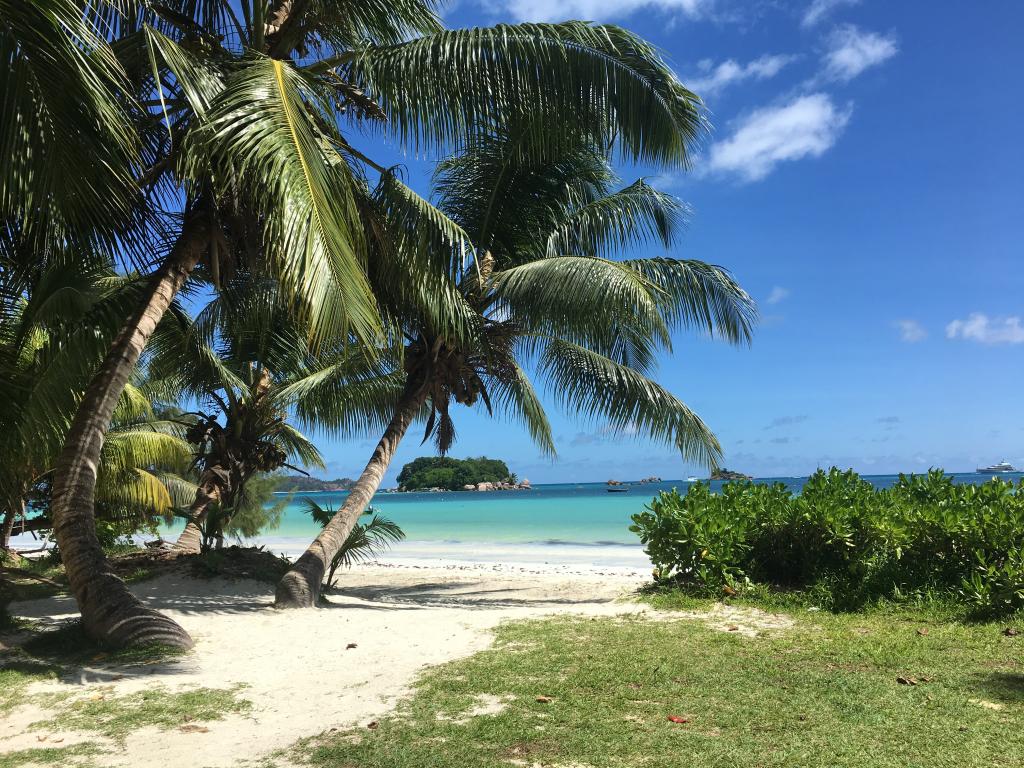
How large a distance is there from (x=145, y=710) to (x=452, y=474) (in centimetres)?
9013

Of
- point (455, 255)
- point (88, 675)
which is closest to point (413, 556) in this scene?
point (455, 255)

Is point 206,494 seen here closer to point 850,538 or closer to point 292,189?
point 292,189

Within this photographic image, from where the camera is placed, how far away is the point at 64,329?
7.34 meters

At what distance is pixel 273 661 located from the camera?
6.15 meters

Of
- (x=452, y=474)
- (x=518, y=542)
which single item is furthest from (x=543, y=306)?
(x=452, y=474)

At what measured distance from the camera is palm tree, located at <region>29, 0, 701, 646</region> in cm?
593

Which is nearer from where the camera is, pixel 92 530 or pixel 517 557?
pixel 92 530

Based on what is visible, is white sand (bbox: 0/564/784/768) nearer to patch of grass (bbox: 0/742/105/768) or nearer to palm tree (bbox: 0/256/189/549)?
patch of grass (bbox: 0/742/105/768)

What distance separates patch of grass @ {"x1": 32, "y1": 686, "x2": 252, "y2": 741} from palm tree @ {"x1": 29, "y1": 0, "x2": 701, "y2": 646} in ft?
4.47

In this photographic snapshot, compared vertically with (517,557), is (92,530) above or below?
above

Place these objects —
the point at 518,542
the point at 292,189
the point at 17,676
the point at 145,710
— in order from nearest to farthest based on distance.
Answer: the point at 145,710, the point at 17,676, the point at 292,189, the point at 518,542

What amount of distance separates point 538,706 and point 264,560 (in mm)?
8689

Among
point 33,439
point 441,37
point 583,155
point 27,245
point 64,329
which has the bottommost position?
point 33,439

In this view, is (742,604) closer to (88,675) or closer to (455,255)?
(455,255)
